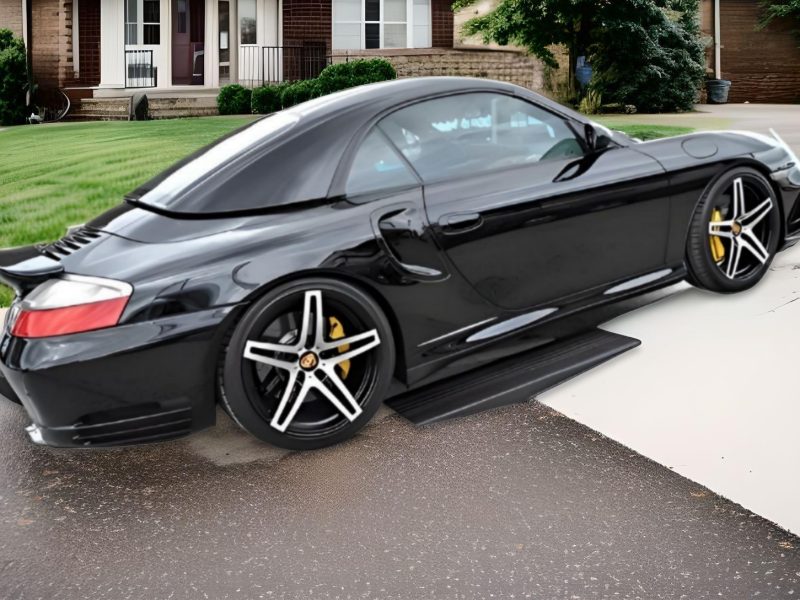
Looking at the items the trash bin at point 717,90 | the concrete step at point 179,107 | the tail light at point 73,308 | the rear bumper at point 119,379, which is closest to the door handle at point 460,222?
the rear bumper at point 119,379

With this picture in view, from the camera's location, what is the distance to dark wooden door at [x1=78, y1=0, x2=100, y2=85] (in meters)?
25.6

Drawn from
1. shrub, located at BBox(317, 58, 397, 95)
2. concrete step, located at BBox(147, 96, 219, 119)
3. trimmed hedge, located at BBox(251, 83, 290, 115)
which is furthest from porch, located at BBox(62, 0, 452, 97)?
shrub, located at BBox(317, 58, 397, 95)

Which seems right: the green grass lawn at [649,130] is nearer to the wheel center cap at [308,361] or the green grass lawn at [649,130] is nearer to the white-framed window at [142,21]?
the wheel center cap at [308,361]

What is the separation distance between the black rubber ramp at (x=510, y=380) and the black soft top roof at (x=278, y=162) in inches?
42.5

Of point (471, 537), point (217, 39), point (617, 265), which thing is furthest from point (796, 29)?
point (471, 537)

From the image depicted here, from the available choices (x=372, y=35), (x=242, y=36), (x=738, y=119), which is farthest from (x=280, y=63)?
(x=738, y=119)

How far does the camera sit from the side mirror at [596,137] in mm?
5262

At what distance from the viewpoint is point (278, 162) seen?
445cm

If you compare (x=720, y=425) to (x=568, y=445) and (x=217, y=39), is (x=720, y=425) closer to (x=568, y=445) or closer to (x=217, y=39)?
(x=568, y=445)

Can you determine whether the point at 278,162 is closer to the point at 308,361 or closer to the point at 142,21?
the point at 308,361

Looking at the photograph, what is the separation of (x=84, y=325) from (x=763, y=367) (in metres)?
3.17

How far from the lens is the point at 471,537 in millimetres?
3609

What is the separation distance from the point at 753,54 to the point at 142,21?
15579 millimetres

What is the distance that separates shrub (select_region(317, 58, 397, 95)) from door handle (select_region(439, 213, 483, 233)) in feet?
54.3
